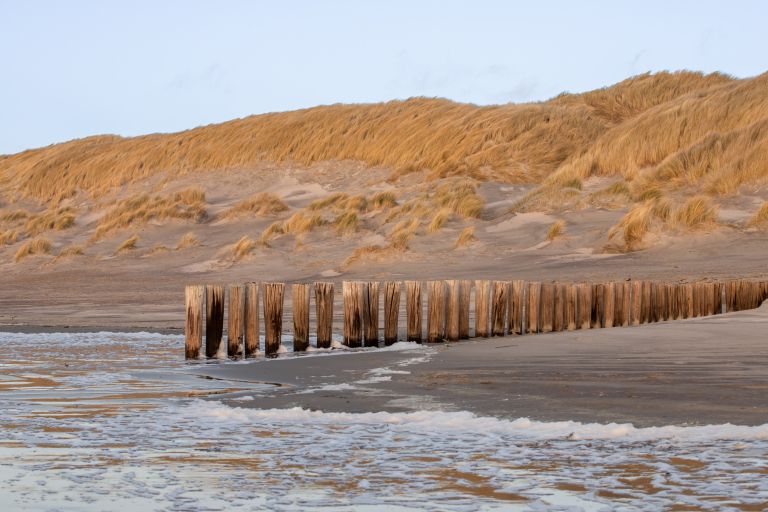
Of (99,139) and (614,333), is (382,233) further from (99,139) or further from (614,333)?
(99,139)

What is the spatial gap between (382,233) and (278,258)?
2.94 metres

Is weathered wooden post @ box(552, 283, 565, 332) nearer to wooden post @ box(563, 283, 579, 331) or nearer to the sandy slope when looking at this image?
wooden post @ box(563, 283, 579, 331)

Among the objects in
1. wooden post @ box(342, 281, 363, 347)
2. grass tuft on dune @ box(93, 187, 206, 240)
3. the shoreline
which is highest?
grass tuft on dune @ box(93, 187, 206, 240)

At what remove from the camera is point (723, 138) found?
28.1 m

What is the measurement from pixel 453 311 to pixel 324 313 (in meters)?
1.71

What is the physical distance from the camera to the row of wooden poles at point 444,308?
1311 cm

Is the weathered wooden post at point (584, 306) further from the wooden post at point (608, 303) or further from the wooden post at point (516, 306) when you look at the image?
the wooden post at point (516, 306)

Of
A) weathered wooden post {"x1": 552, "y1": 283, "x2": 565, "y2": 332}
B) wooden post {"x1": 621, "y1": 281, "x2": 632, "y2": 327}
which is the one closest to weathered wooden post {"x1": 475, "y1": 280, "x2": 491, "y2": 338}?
weathered wooden post {"x1": 552, "y1": 283, "x2": 565, "y2": 332}

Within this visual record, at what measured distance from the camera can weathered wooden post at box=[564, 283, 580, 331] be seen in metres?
15.0

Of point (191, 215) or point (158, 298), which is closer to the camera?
point (158, 298)

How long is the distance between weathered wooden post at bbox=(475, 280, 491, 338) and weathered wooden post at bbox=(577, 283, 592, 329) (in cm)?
143

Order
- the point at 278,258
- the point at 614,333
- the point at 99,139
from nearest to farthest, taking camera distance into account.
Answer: the point at 614,333 → the point at 278,258 → the point at 99,139

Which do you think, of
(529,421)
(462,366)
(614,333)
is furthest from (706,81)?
(529,421)

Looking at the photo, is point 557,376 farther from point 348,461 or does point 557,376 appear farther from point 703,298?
point 703,298
